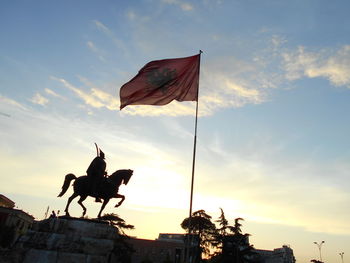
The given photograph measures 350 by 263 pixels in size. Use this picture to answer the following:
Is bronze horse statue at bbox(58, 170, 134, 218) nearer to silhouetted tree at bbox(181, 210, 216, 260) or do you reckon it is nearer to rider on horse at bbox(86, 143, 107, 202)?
rider on horse at bbox(86, 143, 107, 202)

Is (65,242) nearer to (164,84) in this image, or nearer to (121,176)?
(121,176)

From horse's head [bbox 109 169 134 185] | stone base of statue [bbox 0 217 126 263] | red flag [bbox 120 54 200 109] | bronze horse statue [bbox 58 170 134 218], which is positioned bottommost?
stone base of statue [bbox 0 217 126 263]

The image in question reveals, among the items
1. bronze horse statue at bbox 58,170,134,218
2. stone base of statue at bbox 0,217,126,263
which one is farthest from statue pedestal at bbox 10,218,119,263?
bronze horse statue at bbox 58,170,134,218

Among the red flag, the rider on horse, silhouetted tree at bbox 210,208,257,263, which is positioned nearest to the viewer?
the rider on horse

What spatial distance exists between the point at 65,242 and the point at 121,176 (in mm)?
3808

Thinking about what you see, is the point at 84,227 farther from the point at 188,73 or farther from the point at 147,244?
the point at 147,244

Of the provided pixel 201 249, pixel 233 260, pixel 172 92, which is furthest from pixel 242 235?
pixel 172 92

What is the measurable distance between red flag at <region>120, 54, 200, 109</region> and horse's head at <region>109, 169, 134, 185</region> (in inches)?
122

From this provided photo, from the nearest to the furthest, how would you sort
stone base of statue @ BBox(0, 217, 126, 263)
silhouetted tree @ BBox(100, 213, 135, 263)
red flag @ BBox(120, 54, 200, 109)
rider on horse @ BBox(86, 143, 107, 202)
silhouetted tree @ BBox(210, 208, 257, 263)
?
stone base of statue @ BBox(0, 217, 126, 263) < rider on horse @ BBox(86, 143, 107, 202) < red flag @ BBox(120, 54, 200, 109) < silhouetted tree @ BBox(210, 208, 257, 263) < silhouetted tree @ BBox(100, 213, 135, 263)

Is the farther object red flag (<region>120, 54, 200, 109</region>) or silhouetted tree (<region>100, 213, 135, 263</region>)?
silhouetted tree (<region>100, 213, 135, 263</region>)

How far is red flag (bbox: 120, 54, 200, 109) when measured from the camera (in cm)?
1414

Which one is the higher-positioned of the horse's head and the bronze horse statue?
the horse's head

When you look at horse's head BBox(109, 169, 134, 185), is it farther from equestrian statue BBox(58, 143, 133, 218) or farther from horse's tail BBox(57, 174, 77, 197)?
horse's tail BBox(57, 174, 77, 197)

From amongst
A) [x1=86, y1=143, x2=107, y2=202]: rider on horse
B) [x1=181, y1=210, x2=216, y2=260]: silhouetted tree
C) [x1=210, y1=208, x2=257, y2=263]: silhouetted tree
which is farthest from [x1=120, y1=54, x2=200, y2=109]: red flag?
[x1=181, y1=210, x2=216, y2=260]: silhouetted tree
